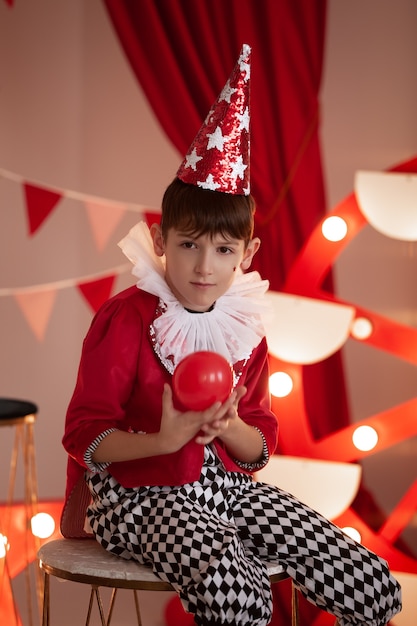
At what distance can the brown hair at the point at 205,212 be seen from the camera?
163 centimetres

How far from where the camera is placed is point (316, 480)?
2.34m

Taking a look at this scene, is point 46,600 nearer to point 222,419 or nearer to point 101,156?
point 222,419

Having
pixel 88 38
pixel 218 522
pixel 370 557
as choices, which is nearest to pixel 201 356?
pixel 218 522

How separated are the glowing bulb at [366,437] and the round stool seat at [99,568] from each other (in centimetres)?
89

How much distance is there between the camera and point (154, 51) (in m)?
2.64

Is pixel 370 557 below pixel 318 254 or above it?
below

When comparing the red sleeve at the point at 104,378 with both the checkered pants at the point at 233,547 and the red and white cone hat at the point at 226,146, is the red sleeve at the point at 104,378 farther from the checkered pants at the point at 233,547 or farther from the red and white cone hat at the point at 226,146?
the red and white cone hat at the point at 226,146

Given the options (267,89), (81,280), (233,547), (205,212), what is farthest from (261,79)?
(233,547)

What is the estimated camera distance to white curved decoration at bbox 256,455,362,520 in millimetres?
2334

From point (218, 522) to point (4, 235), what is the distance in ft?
5.28

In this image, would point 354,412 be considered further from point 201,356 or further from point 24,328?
point 201,356

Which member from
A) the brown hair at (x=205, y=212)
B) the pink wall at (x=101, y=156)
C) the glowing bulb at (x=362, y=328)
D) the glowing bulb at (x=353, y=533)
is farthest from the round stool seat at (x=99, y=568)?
the pink wall at (x=101, y=156)

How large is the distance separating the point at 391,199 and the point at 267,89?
588mm

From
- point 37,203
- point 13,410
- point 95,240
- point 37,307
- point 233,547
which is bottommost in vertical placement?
point 233,547
